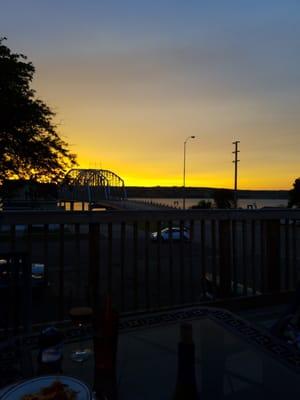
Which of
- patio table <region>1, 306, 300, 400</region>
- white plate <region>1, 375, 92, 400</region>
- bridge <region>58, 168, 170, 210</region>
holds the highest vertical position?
bridge <region>58, 168, 170, 210</region>

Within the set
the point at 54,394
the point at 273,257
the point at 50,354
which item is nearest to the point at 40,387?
the point at 54,394

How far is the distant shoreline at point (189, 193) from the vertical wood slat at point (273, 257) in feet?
294

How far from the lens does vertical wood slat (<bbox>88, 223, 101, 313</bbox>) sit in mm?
3119

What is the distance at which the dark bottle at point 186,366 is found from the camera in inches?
39.7

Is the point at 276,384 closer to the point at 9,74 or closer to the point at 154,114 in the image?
the point at 9,74

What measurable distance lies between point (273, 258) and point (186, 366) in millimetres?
3119

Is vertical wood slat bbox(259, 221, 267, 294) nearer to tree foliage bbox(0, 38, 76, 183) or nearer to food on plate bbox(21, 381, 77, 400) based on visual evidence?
food on plate bbox(21, 381, 77, 400)

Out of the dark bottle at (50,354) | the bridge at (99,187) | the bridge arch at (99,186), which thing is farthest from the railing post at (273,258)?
the bridge arch at (99,186)

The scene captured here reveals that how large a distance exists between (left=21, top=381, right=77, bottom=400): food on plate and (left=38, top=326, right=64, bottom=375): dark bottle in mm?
196

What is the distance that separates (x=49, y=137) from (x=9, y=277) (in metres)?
12.6

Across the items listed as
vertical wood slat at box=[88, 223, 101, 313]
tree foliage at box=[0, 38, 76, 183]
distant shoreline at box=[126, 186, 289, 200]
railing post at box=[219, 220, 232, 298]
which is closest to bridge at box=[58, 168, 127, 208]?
distant shoreline at box=[126, 186, 289, 200]

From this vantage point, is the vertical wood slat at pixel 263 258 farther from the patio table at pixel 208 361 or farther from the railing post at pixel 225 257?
the patio table at pixel 208 361

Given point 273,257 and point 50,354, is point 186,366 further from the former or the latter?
point 273,257

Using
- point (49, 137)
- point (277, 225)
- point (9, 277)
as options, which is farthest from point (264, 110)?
point (9, 277)
